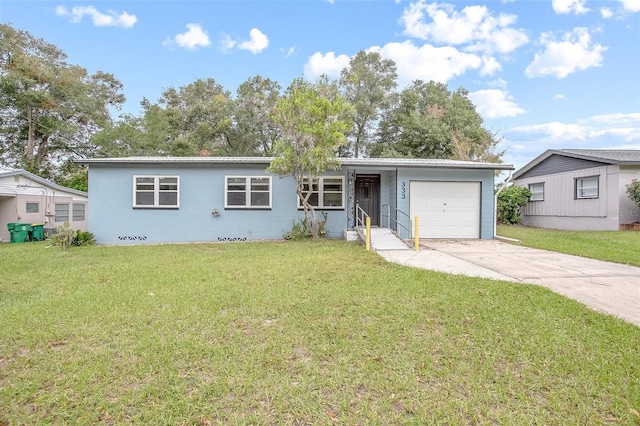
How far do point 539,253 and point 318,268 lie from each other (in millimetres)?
6026

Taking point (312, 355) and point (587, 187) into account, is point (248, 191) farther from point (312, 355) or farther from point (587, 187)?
point (587, 187)

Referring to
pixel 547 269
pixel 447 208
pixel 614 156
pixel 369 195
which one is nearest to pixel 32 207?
pixel 369 195

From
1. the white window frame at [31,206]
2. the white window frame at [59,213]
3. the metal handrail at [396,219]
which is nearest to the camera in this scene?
the metal handrail at [396,219]

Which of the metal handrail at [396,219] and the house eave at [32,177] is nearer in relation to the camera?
the metal handrail at [396,219]

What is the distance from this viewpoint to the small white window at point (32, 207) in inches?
541

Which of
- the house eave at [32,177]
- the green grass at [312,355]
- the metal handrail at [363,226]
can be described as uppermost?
the house eave at [32,177]

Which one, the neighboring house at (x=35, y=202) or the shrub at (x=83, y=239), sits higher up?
the neighboring house at (x=35, y=202)

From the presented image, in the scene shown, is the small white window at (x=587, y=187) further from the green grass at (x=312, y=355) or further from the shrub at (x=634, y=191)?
the green grass at (x=312, y=355)

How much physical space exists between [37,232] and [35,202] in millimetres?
1560

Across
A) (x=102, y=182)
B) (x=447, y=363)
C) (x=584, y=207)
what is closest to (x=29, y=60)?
(x=102, y=182)

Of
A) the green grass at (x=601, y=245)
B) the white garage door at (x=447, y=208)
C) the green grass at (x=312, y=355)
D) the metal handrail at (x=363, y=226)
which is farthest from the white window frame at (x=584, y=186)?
the green grass at (x=312, y=355)

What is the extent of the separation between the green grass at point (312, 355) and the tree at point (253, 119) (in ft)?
67.5

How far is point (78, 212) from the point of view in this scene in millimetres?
16547

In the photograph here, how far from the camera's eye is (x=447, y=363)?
9.03 ft
